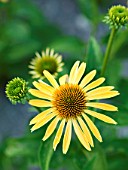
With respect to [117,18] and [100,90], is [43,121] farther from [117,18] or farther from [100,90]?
[117,18]

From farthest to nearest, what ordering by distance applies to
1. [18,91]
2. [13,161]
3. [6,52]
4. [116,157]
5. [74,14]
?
[74,14] < [6,52] < [13,161] < [116,157] < [18,91]

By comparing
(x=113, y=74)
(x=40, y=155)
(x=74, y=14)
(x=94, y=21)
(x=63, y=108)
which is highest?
(x=74, y=14)

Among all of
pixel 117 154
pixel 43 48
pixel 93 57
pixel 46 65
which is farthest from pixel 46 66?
pixel 43 48

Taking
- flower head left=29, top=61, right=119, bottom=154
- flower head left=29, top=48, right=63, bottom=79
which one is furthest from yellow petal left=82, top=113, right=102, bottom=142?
flower head left=29, top=48, right=63, bottom=79

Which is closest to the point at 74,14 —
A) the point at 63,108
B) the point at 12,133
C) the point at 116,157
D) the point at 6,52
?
the point at 6,52

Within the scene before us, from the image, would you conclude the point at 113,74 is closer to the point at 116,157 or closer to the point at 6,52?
→ the point at 116,157

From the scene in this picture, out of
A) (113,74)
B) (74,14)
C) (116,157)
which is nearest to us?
(116,157)

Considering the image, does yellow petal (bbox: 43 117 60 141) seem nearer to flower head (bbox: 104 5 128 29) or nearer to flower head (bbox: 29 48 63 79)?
flower head (bbox: 29 48 63 79)
